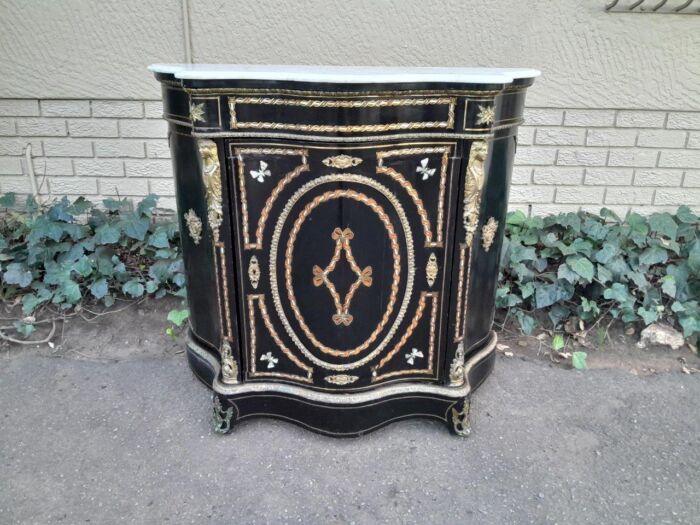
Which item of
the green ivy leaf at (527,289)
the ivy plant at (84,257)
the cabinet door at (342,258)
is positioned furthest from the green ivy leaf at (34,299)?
the green ivy leaf at (527,289)

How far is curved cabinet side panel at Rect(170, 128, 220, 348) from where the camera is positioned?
2162mm

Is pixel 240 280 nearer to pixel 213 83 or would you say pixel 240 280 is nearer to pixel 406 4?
pixel 213 83

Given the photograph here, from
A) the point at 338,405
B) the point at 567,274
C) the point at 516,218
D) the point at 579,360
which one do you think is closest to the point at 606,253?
the point at 567,274

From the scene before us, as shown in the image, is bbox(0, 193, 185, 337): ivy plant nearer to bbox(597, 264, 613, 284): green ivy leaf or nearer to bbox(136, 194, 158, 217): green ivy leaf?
bbox(136, 194, 158, 217): green ivy leaf

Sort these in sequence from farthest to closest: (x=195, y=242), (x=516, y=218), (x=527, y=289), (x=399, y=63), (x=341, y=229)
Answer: (x=516, y=218)
(x=399, y=63)
(x=527, y=289)
(x=195, y=242)
(x=341, y=229)

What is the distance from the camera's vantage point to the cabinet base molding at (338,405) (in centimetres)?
221

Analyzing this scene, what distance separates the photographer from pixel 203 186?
2113 millimetres

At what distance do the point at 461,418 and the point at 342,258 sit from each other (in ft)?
2.76

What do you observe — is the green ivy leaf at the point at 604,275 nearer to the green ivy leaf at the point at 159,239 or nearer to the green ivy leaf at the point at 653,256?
the green ivy leaf at the point at 653,256

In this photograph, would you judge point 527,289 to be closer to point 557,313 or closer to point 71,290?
point 557,313

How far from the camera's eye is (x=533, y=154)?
11.0 ft

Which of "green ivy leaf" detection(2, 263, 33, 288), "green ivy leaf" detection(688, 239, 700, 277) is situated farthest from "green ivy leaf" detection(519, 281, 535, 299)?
"green ivy leaf" detection(2, 263, 33, 288)

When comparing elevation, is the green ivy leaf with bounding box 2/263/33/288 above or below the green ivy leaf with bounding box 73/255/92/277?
below

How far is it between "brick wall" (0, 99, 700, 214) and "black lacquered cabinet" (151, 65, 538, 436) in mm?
1223
